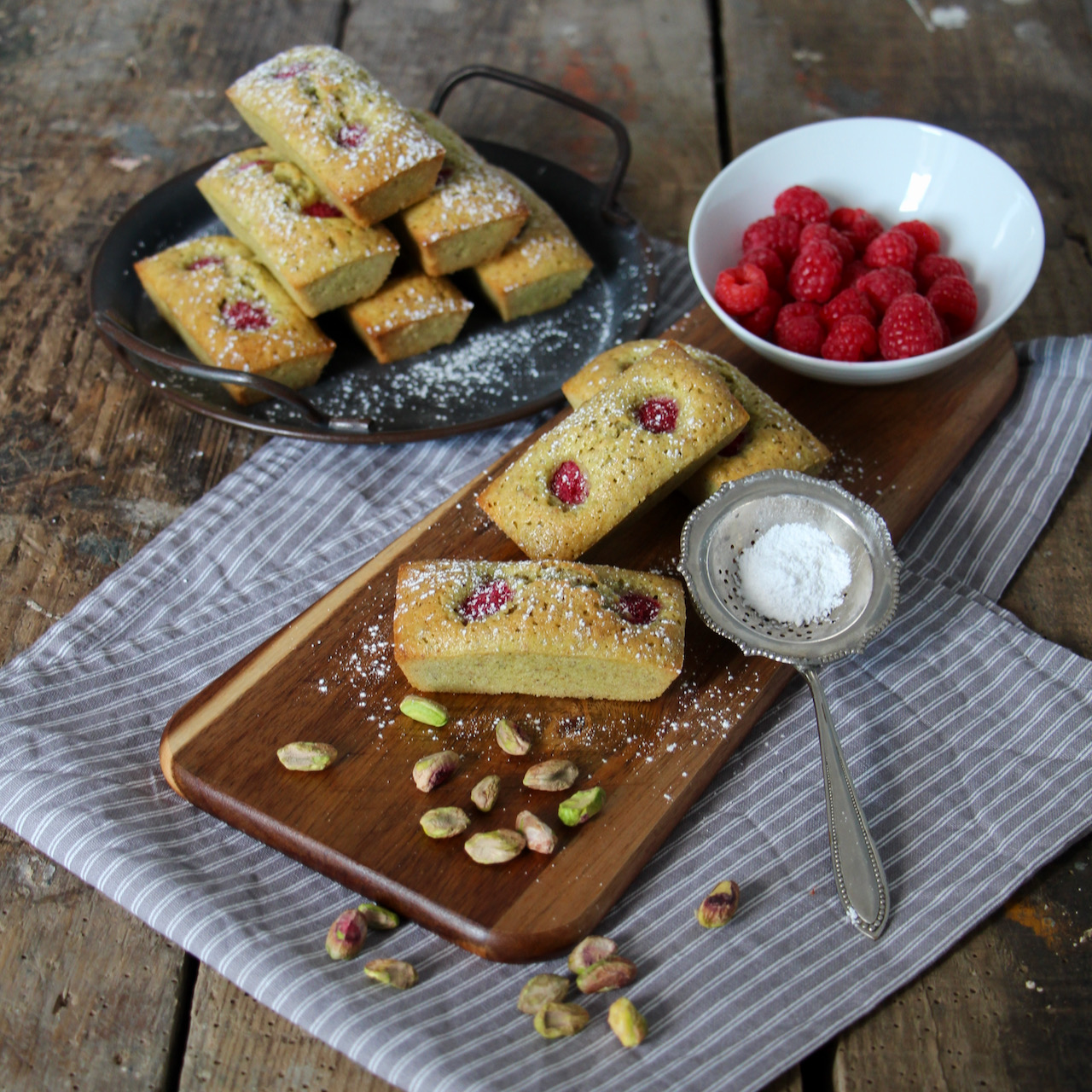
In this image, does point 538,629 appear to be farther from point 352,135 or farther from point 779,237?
point 352,135

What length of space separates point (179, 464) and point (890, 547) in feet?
4.48

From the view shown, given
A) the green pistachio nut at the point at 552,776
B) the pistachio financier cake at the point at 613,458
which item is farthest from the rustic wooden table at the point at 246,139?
the pistachio financier cake at the point at 613,458

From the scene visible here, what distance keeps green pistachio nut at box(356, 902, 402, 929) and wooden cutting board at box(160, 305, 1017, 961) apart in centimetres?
1

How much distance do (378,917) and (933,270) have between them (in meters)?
1.57

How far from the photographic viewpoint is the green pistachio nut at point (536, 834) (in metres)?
1.46

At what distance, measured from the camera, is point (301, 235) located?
2.03m

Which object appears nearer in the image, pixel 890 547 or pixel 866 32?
pixel 890 547

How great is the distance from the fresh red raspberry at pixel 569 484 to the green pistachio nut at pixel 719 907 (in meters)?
0.64

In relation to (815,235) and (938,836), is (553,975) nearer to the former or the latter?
(938,836)

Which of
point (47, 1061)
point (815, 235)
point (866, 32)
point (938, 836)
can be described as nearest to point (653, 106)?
point (866, 32)

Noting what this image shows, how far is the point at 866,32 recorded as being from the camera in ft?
9.61

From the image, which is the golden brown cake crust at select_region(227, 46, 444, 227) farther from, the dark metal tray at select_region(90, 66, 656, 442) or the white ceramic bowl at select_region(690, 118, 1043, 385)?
the white ceramic bowl at select_region(690, 118, 1043, 385)

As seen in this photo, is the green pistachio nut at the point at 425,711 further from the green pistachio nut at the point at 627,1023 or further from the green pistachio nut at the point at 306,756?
the green pistachio nut at the point at 627,1023

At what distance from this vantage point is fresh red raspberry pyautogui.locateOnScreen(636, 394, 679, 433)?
1730mm
